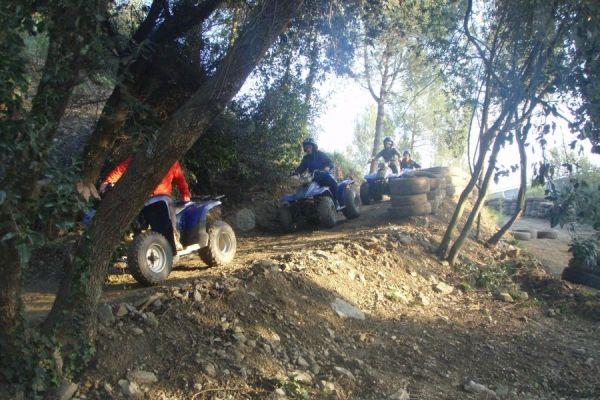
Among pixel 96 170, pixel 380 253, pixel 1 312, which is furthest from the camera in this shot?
pixel 380 253

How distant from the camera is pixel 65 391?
11.4 feet

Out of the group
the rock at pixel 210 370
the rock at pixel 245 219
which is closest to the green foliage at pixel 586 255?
the rock at pixel 245 219

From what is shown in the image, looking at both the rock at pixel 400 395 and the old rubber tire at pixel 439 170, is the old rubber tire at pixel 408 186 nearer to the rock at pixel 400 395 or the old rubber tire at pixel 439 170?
the old rubber tire at pixel 439 170

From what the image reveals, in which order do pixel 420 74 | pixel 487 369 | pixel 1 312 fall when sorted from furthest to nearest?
pixel 420 74 < pixel 487 369 < pixel 1 312

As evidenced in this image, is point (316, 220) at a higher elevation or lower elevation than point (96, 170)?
lower

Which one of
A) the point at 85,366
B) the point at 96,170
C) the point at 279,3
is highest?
the point at 279,3

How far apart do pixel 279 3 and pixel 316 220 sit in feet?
21.6

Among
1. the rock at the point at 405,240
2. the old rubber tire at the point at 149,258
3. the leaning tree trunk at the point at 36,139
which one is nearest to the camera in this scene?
the leaning tree trunk at the point at 36,139

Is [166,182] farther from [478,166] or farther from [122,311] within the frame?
[478,166]

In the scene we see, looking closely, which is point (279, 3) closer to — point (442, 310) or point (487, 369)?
point (487, 369)

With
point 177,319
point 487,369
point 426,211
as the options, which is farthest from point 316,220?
point 177,319

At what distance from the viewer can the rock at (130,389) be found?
3666 mm

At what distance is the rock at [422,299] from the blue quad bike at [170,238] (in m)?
2.62

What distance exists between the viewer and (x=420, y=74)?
54.0ft
